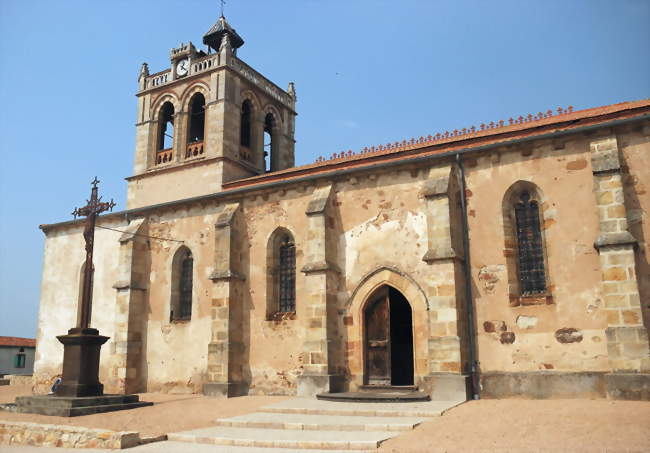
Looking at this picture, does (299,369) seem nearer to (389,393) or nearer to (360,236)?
(389,393)

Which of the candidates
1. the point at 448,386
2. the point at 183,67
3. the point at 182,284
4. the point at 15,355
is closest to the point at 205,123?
the point at 183,67

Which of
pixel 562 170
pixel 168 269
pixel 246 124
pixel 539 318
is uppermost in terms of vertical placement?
pixel 246 124

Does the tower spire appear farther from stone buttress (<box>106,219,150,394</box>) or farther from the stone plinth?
the stone plinth

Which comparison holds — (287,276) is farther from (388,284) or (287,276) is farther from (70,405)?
(70,405)

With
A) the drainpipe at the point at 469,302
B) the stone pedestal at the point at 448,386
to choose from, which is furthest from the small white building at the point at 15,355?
the drainpipe at the point at 469,302

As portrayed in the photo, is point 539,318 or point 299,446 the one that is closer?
point 299,446

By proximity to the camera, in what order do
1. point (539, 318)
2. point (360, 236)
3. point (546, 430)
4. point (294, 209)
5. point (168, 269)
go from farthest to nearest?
point (168, 269)
point (294, 209)
point (360, 236)
point (539, 318)
point (546, 430)

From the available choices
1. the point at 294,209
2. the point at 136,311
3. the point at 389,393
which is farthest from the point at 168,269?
the point at 389,393

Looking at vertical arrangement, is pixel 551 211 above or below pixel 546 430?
above

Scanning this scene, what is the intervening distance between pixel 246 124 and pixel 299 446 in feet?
66.4

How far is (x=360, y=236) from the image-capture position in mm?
15578

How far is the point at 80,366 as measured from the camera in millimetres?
13797

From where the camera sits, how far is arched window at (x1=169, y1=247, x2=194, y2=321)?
18.8 metres

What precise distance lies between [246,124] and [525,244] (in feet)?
55.2
